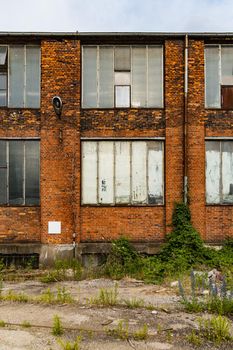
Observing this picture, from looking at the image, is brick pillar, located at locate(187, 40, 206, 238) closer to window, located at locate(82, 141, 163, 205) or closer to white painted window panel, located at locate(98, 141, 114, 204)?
window, located at locate(82, 141, 163, 205)

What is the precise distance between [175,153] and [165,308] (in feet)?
20.9

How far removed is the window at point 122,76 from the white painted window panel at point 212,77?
1650 mm

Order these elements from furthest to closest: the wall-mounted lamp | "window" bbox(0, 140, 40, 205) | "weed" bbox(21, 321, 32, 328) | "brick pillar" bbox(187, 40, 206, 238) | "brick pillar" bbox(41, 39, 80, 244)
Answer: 1. "window" bbox(0, 140, 40, 205)
2. "brick pillar" bbox(187, 40, 206, 238)
3. "brick pillar" bbox(41, 39, 80, 244)
4. the wall-mounted lamp
5. "weed" bbox(21, 321, 32, 328)

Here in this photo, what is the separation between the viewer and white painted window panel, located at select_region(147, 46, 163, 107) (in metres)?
13.9

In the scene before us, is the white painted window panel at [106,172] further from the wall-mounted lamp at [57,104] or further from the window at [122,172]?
the wall-mounted lamp at [57,104]

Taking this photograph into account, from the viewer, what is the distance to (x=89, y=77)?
547 inches

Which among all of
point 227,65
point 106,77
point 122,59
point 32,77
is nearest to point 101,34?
point 122,59

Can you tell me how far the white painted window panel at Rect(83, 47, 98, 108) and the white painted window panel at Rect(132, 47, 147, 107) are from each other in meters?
1.39

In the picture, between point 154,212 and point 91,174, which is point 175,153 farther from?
point 91,174

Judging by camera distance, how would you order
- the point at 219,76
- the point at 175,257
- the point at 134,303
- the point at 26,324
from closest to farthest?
1. the point at 26,324
2. the point at 134,303
3. the point at 175,257
4. the point at 219,76

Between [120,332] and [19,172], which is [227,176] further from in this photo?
[120,332]

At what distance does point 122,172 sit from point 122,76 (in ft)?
11.3

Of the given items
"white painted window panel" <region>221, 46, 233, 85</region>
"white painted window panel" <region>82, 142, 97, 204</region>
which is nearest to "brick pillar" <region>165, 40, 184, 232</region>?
"white painted window panel" <region>221, 46, 233, 85</region>

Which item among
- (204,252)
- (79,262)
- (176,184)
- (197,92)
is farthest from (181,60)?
(79,262)
